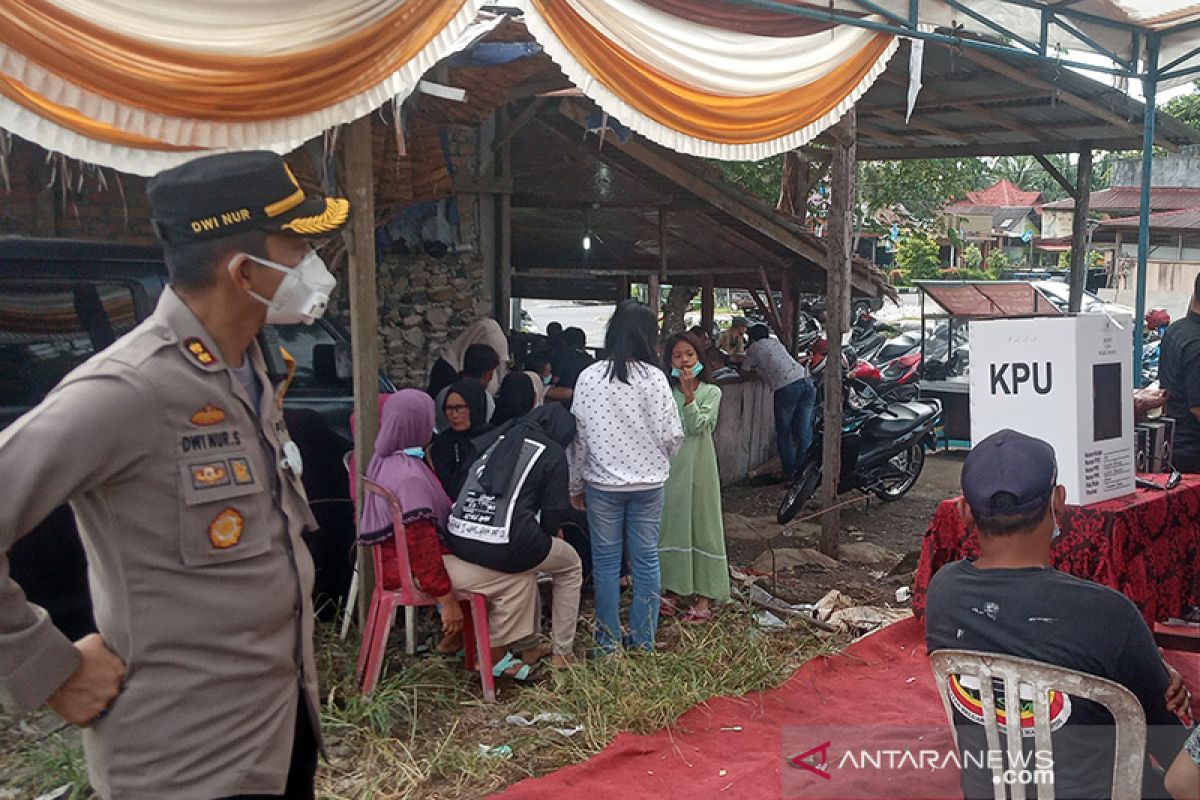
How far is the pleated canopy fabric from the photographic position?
2.82 m

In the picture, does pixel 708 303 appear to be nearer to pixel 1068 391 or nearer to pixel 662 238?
pixel 662 238

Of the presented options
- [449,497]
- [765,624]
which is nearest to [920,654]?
[765,624]

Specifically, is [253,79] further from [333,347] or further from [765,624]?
[765,624]

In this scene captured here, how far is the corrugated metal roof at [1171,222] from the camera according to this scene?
74.7 feet

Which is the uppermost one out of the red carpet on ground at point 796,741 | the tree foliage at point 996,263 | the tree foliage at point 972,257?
the tree foliage at point 972,257

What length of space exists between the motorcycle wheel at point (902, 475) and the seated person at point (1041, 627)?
632 centimetres

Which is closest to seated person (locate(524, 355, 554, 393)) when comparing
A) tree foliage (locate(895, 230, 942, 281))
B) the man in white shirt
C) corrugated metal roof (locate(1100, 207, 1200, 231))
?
the man in white shirt

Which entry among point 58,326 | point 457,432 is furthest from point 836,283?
point 58,326

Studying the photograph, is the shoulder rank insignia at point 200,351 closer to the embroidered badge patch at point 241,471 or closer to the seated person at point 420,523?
the embroidered badge patch at point 241,471

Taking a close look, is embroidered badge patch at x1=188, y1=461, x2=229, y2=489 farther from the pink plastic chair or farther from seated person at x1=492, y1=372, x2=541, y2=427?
seated person at x1=492, y1=372, x2=541, y2=427

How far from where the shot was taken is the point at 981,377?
3588mm

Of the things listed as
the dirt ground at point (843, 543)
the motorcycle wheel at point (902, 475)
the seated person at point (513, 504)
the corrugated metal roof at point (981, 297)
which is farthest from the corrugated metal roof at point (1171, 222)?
the seated person at point (513, 504)

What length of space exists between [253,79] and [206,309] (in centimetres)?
166

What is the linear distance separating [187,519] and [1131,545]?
325 centimetres
